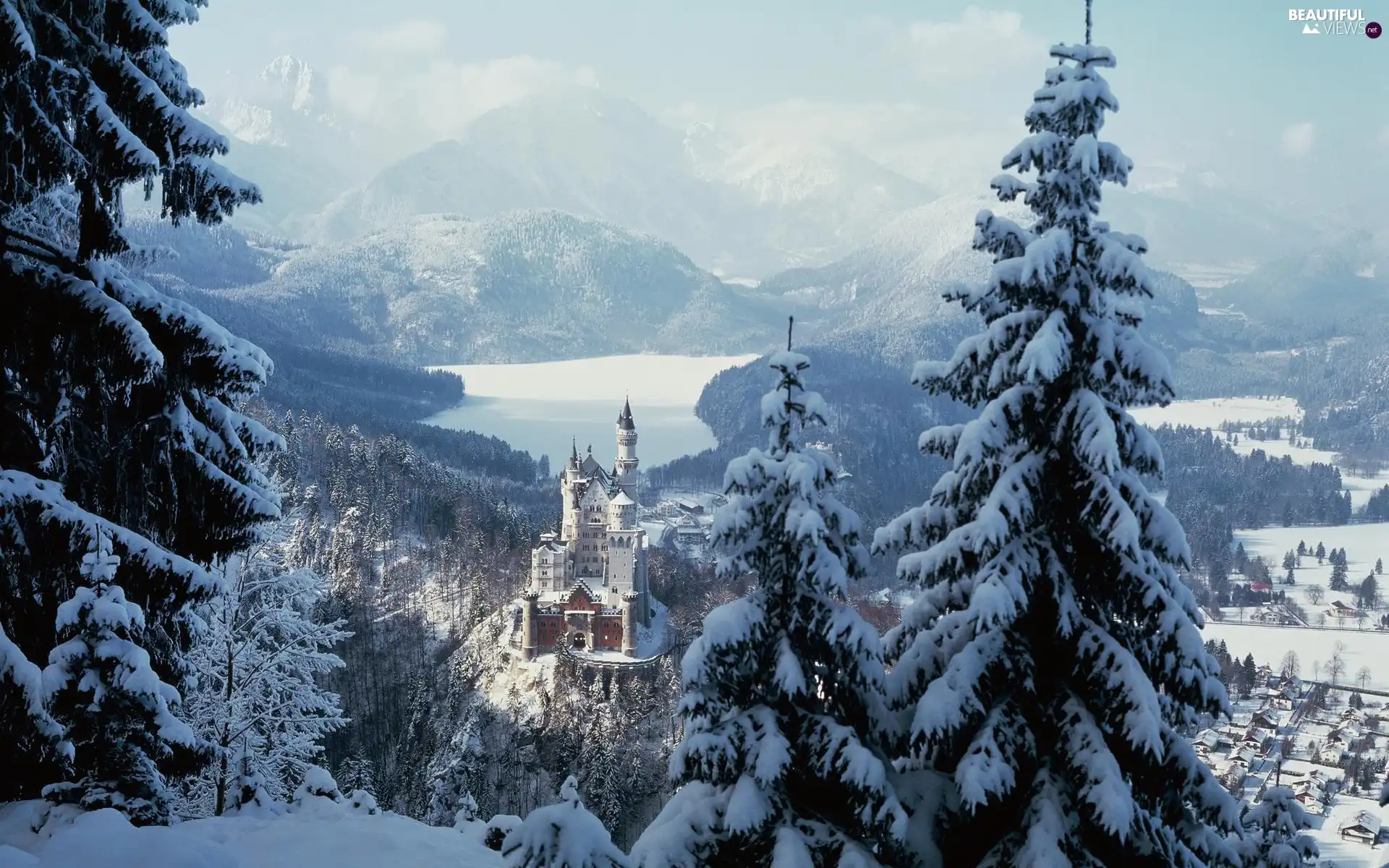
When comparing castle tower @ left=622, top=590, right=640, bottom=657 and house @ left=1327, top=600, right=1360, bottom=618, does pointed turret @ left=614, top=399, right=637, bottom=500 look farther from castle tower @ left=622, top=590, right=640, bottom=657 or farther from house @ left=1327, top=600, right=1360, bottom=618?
house @ left=1327, top=600, right=1360, bottom=618

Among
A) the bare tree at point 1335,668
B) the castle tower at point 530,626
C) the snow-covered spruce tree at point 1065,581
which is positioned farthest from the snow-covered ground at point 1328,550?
the snow-covered spruce tree at point 1065,581

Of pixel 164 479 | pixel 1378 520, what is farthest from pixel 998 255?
pixel 1378 520

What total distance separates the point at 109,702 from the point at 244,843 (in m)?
3.23

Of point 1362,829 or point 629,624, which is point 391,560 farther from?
point 1362,829

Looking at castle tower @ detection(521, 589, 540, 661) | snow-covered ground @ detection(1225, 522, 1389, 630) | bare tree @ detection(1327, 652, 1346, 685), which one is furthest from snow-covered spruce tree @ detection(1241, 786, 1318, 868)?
snow-covered ground @ detection(1225, 522, 1389, 630)

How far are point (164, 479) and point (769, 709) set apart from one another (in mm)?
5951

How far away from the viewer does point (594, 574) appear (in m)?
75.4

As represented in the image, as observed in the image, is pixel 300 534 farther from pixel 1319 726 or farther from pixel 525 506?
pixel 1319 726

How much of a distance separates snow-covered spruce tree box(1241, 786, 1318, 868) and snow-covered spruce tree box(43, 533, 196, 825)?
37.2 feet

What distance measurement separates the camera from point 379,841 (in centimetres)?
1220

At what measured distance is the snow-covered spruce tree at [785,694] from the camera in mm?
9008

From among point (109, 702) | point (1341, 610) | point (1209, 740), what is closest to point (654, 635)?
point (1209, 740)

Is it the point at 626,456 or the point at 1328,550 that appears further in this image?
the point at 1328,550

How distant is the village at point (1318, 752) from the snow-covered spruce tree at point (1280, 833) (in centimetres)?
3694
